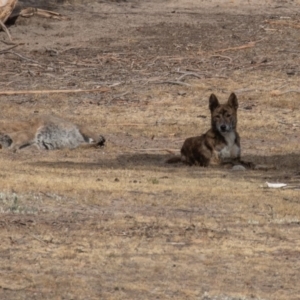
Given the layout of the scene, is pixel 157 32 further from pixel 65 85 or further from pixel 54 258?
pixel 54 258

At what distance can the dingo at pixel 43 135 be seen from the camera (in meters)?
17.2

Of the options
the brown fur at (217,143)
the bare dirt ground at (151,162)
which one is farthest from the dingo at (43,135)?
the brown fur at (217,143)

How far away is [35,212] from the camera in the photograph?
11477mm

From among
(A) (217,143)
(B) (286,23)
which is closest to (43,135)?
(A) (217,143)

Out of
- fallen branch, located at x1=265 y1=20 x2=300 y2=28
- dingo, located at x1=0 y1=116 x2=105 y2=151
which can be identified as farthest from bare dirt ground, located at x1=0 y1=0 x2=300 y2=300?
dingo, located at x1=0 y1=116 x2=105 y2=151

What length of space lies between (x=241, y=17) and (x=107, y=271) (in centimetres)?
1870

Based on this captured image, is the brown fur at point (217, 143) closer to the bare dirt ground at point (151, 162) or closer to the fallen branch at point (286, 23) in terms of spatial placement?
the bare dirt ground at point (151, 162)

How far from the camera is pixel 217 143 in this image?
51.5 ft

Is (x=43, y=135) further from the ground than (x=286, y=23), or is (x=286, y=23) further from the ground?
(x=43, y=135)

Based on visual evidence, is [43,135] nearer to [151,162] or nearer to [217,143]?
[151,162]

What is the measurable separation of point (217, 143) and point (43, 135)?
8.96 ft

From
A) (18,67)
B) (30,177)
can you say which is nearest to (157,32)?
(18,67)

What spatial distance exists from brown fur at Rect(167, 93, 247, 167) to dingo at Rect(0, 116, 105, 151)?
2.08 metres

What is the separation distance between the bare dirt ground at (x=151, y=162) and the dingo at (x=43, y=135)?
0.20 meters
